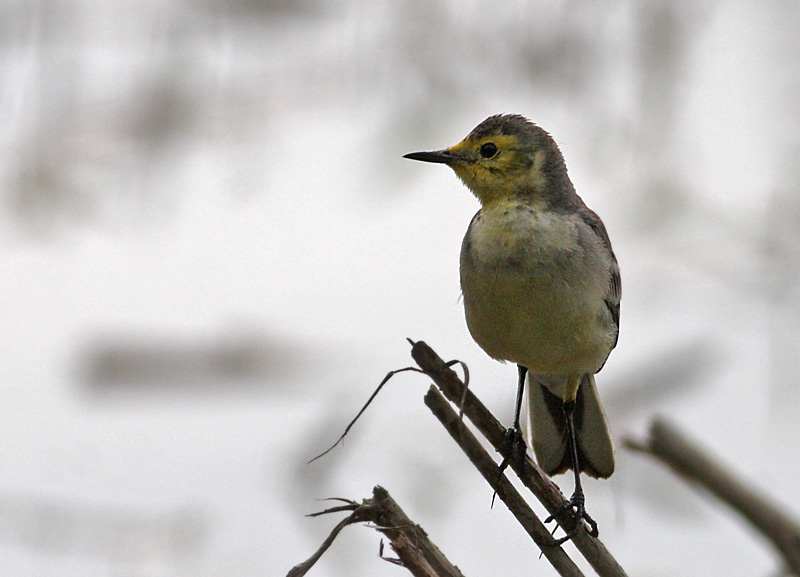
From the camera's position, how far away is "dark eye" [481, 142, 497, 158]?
4.34 m

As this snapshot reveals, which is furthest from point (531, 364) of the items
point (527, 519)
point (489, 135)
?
point (527, 519)

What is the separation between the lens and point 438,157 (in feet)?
14.2

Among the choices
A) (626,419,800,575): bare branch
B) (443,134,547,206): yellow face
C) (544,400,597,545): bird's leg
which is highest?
(443,134,547,206): yellow face

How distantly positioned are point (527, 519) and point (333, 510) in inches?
19.5

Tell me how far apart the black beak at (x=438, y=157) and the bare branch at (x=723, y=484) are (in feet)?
6.72

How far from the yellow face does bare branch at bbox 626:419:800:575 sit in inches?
72.1

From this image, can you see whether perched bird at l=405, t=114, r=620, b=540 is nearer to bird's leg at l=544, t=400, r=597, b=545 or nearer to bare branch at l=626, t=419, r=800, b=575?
bird's leg at l=544, t=400, r=597, b=545

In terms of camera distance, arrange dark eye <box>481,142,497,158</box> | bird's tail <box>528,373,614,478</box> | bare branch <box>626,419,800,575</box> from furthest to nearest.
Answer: dark eye <box>481,142,497,158</box> → bird's tail <box>528,373,614,478</box> → bare branch <box>626,419,800,575</box>

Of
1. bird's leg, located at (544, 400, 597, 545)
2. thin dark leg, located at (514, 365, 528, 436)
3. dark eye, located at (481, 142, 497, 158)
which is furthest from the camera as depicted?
dark eye, located at (481, 142, 497, 158)

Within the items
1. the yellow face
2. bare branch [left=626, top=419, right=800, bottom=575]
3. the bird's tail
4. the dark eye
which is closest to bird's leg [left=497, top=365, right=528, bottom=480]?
the bird's tail

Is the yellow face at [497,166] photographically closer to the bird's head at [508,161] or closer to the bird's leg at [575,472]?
the bird's head at [508,161]

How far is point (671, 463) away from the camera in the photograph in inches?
97.7

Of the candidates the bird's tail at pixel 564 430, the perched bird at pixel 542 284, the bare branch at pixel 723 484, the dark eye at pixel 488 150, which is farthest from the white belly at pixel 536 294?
the bare branch at pixel 723 484

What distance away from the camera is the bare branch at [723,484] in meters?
2.23
